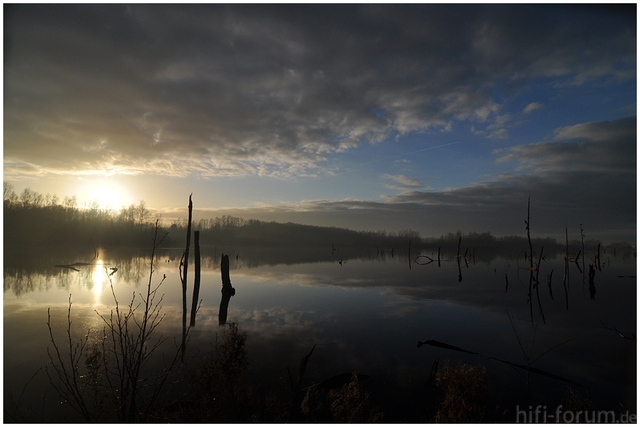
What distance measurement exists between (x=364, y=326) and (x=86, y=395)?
7880mm

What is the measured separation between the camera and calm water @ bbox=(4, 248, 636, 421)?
686 centimetres

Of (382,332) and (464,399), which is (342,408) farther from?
(382,332)

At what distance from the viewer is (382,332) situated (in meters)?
10.9

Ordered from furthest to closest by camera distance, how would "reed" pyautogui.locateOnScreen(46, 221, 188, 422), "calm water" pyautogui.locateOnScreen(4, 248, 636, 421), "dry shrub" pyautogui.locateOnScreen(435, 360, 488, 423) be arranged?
"calm water" pyautogui.locateOnScreen(4, 248, 636, 421) < "dry shrub" pyautogui.locateOnScreen(435, 360, 488, 423) < "reed" pyautogui.locateOnScreen(46, 221, 188, 422)

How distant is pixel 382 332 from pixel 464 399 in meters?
5.16
